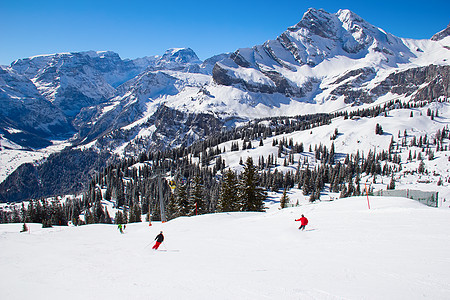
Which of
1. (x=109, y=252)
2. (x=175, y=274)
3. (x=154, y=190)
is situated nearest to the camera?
(x=175, y=274)

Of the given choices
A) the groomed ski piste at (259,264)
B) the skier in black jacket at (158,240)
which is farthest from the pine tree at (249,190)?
the skier in black jacket at (158,240)

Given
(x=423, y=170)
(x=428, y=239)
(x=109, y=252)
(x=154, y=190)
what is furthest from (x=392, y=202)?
(x=423, y=170)

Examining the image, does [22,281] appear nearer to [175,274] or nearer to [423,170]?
[175,274]

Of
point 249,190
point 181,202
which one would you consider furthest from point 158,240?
point 181,202

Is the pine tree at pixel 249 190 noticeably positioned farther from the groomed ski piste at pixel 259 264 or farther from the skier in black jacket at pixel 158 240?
the skier in black jacket at pixel 158 240

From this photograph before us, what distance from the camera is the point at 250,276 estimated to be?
44.9 feet

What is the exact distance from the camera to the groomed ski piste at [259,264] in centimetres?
1155

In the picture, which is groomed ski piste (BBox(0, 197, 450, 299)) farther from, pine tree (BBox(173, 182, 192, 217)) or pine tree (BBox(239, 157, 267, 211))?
pine tree (BBox(173, 182, 192, 217))

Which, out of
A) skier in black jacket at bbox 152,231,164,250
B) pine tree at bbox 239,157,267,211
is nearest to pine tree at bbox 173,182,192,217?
pine tree at bbox 239,157,267,211

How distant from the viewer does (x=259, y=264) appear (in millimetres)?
15914

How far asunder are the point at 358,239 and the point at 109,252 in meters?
18.2

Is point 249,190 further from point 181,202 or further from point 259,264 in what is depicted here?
point 259,264

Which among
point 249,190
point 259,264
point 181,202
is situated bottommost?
point 181,202

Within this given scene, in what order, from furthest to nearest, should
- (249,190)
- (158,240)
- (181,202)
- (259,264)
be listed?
(181,202), (249,190), (158,240), (259,264)
